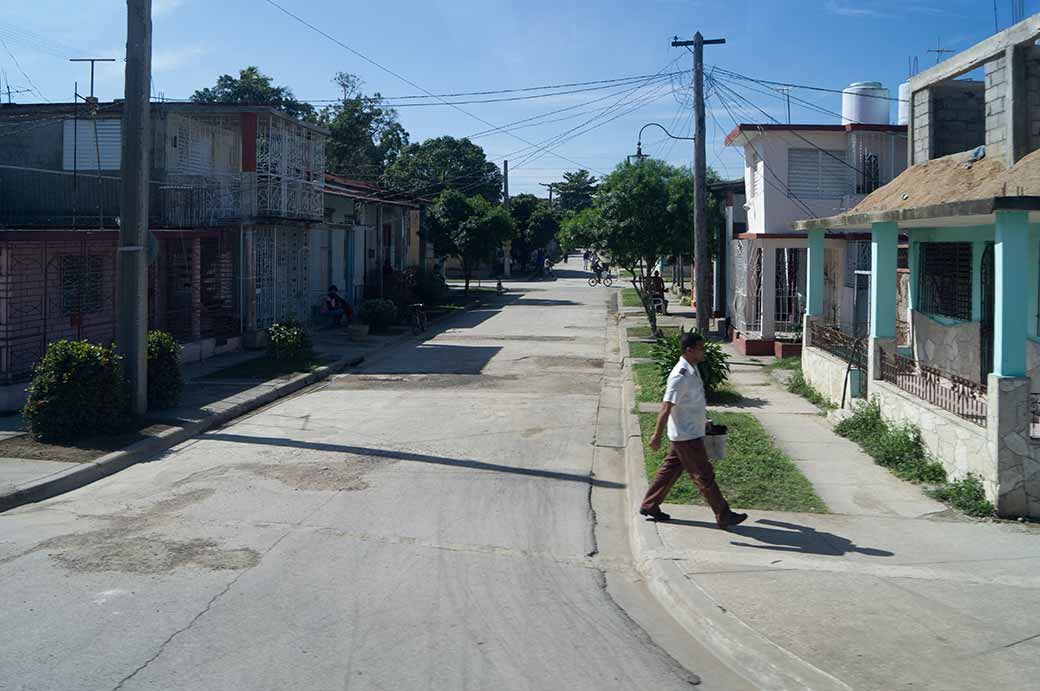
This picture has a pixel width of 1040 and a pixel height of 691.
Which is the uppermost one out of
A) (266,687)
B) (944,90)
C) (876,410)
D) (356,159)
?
(356,159)

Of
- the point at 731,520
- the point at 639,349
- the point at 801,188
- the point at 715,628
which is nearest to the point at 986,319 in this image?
the point at 731,520

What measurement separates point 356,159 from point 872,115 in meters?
45.3

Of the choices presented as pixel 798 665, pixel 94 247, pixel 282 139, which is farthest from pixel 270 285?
pixel 798 665

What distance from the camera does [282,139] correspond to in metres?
24.5

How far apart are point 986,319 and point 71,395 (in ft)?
40.3

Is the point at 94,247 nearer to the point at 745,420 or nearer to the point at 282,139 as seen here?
the point at 282,139

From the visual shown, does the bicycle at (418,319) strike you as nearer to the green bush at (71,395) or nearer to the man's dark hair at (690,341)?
the green bush at (71,395)

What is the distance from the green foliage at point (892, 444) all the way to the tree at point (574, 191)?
105m

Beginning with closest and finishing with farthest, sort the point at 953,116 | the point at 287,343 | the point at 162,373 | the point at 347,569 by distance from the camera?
the point at 347,569
the point at 162,373
the point at 953,116
the point at 287,343

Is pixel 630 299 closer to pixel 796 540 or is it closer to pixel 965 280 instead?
pixel 965 280

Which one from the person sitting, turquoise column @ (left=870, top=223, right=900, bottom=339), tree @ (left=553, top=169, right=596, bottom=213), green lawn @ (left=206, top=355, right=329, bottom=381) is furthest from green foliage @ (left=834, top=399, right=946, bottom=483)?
tree @ (left=553, top=169, right=596, bottom=213)

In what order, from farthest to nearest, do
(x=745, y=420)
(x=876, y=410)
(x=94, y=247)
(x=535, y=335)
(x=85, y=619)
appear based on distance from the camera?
(x=535, y=335), (x=94, y=247), (x=745, y=420), (x=876, y=410), (x=85, y=619)

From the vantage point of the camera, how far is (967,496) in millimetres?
9109

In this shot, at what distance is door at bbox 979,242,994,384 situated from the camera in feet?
45.4
